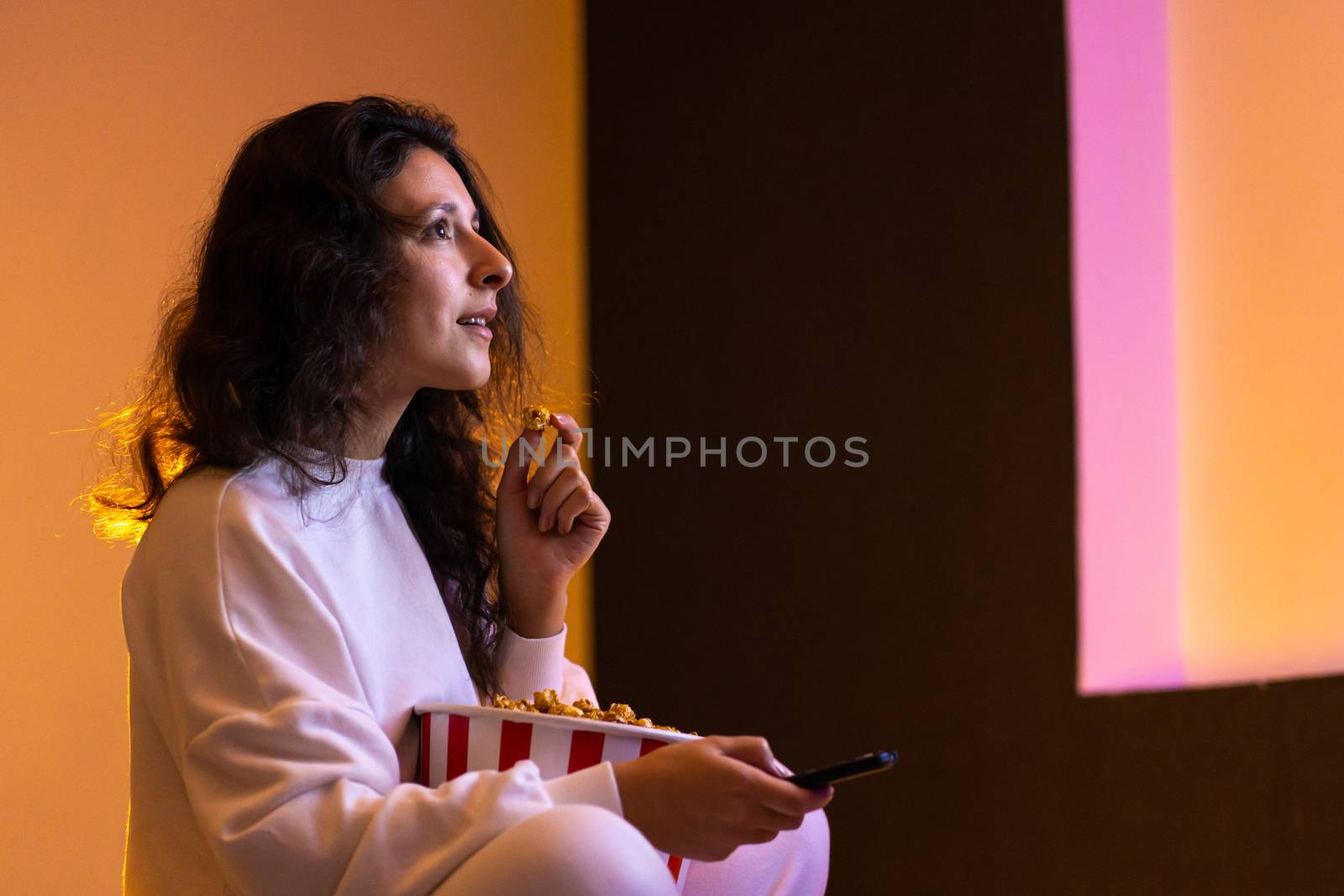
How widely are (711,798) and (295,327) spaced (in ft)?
1.86

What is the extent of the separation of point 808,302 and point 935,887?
87 centimetres

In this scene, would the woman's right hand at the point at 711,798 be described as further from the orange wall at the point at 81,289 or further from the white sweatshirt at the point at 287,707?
the orange wall at the point at 81,289

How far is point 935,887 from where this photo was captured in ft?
6.08

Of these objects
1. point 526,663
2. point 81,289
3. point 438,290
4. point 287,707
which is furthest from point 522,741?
point 81,289

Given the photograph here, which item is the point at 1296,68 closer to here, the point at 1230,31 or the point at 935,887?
the point at 1230,31

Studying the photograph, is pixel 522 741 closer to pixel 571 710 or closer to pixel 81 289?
pixel 571 710

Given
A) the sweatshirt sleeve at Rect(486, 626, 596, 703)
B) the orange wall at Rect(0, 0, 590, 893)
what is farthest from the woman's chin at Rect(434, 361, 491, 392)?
the orange wall at Rect(0, 0, 590, 893)

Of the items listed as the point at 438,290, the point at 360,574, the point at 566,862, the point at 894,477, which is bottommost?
the point at 566,862

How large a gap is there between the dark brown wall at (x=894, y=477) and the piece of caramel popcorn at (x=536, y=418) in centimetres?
78

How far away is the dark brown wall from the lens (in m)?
1.71

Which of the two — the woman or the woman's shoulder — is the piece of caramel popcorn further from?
the woman's shoulder

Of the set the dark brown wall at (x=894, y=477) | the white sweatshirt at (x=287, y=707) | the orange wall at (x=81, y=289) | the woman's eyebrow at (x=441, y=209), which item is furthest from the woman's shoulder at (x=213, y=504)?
the dark brown wall at (x=894, y=477)

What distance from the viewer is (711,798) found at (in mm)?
875

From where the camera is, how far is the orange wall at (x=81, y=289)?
5.07 feet
